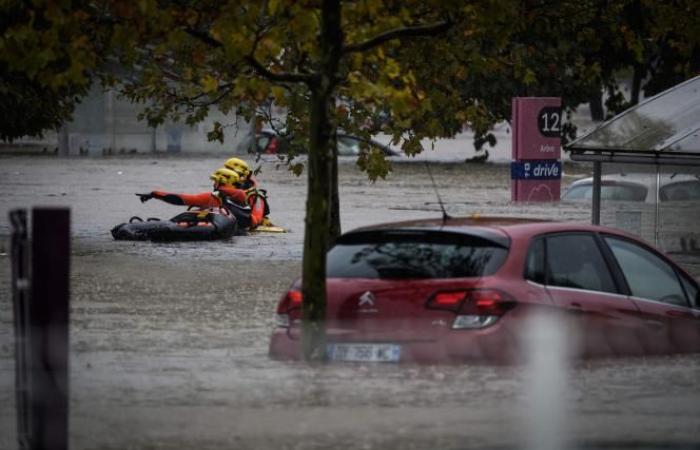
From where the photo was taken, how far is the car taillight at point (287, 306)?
41.5ft

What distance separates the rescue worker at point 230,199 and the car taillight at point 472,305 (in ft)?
52.3

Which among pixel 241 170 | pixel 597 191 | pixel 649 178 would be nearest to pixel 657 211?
pixel 649 178

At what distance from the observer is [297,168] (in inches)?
904

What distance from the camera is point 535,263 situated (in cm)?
1230

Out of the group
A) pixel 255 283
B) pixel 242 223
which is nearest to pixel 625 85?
pixel 242 223

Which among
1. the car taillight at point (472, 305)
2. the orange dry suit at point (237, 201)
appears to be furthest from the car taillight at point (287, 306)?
the orange dry suit at point (237, 201)

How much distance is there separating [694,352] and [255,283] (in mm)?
8425

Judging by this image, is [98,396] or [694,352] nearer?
[98,396]

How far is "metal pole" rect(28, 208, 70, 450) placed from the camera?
784cm

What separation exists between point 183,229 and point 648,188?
796 cm

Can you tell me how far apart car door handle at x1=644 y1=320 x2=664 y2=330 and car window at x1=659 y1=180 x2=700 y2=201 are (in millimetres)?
9321

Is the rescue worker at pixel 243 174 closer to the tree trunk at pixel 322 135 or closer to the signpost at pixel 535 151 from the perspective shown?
the signpost at pixel 535 151

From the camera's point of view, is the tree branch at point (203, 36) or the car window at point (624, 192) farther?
the car window at point (624, 192)

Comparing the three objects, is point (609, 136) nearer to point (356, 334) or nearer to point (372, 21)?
point (372, 21)
